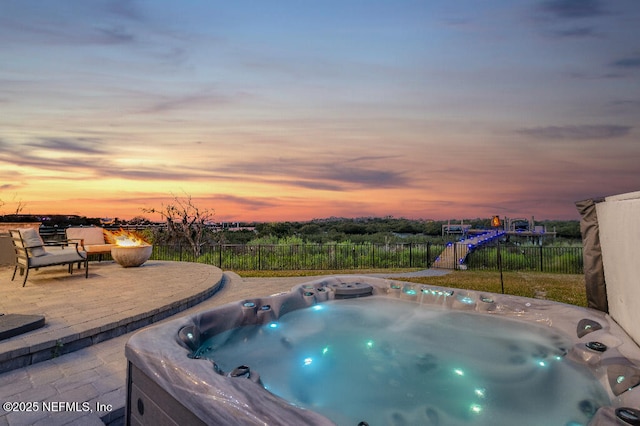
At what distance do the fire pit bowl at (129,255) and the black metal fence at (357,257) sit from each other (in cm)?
265

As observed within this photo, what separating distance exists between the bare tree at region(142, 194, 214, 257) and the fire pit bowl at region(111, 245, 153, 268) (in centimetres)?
529

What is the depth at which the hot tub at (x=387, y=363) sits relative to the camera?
1.89 metres

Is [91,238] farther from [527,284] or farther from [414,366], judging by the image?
[527,284]

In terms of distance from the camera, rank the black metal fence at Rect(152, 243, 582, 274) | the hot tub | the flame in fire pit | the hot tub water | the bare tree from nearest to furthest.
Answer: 1. the hot tub
2. the hot tub water
3. the flame in fire pit
4. the black metal fence at Rect(152, 243, 582, 274)
5. the bare tree

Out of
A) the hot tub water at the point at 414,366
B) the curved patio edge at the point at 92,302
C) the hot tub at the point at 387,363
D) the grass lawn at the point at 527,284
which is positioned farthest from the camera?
the grass lawn at the point at 527,284

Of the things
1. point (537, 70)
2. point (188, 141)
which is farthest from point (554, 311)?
point (188, 141)

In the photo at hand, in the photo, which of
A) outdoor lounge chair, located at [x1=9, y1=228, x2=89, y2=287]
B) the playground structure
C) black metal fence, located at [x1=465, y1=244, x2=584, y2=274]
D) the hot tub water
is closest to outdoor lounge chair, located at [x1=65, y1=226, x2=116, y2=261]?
outdoor lounge chair, located at [x1=9, y1=228, x2=89, y2=287]

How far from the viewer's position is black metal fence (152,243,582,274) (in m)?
10.7

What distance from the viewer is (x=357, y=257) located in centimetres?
1141

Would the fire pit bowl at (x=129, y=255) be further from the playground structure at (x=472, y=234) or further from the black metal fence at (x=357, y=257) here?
the playground structure at (x=472, y=234)

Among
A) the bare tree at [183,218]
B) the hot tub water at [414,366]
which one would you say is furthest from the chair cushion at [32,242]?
the bare tree at [183,218]

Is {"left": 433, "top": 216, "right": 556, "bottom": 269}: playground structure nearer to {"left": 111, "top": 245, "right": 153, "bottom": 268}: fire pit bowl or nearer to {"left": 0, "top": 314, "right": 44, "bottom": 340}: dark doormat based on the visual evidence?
{"left": 111, "top": 245, "right": 153, "bottom": 268}: fire pit bowl

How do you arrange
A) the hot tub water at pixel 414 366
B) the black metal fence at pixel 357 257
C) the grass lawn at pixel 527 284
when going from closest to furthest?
the hot tub water at pixel 414 366 → the grass lawn at pixel 527 284 → the black metal fence at pixel 357 257

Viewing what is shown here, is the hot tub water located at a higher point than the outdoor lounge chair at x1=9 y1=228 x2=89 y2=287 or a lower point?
lower
